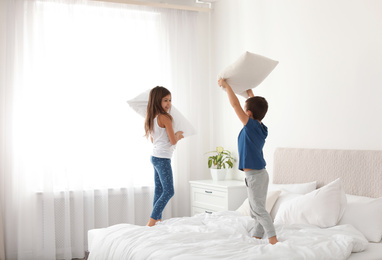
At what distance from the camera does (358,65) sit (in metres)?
3.52

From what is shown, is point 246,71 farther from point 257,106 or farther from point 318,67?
point 318,67

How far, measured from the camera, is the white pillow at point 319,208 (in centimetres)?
311

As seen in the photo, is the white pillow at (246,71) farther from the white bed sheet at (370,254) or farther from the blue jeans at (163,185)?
the white bed sheet at (370,254)

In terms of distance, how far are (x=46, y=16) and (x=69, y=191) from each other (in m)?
1.78

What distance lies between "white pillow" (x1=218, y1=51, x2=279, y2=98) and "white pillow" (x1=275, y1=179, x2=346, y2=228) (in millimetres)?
908

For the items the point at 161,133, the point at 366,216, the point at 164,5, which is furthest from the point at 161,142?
the point at 164,5

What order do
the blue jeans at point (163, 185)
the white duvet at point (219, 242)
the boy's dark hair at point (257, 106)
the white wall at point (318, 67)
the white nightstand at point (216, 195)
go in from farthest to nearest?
the white nightstand at point (216, 195) → the blue jeans at point (163, 185) → the white wall at point (318, 67) → the boy's dark hair at point (257, 106) → the white duvet at point (219, 242)

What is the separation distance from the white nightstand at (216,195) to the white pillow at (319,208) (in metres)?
1.16

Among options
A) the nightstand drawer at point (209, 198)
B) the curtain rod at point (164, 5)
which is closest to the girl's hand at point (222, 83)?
the nightstand drawer at point (209, 198)

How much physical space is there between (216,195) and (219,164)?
464 millimetres

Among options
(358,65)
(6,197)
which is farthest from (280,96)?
(6,197)

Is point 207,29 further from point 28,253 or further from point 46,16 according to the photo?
point 28,253

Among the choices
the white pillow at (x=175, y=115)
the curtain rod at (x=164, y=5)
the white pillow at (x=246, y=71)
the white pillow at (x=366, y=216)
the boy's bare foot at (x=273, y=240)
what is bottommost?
the boy's bare foot at (x=273, y=240)

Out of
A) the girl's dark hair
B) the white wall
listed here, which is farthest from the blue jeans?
the white wall
